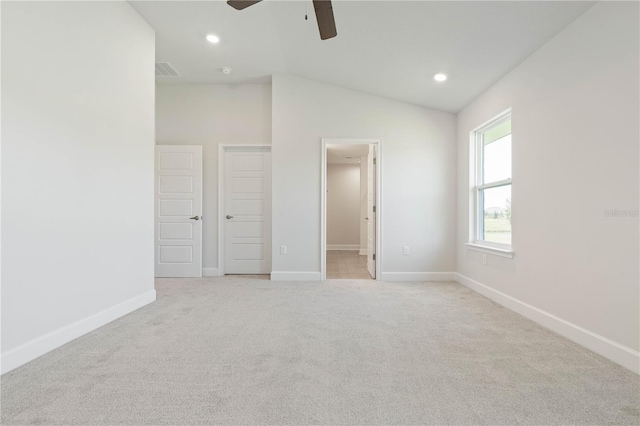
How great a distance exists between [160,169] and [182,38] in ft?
6.32

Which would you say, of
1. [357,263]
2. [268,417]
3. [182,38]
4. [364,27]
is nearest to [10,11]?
[182,38]

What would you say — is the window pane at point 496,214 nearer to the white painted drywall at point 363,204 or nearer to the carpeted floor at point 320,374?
the carpeted floor at point 320,374

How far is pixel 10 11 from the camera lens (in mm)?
1779

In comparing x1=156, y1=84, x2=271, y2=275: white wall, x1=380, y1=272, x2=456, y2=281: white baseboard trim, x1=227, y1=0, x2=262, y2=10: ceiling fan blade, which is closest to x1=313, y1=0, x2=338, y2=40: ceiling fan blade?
x1=227, y1=0, x2=262, y2=10: ceiling fan blade

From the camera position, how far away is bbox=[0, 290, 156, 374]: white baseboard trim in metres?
1.75

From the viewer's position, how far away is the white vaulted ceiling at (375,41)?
7.86 feet

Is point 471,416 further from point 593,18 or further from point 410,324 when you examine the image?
point 593,18

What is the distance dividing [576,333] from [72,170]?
3913 millimetres

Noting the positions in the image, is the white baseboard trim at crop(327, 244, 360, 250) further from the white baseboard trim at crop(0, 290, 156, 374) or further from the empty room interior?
the white baseboard trim at crop(0, 290, 156, 374)

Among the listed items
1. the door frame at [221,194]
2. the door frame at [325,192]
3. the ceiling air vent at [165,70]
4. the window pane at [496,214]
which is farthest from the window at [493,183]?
the ceiling air vent at [165,70]

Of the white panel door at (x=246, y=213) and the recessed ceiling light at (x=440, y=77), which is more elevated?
the recessed ceiling light at (x=440, y=77)

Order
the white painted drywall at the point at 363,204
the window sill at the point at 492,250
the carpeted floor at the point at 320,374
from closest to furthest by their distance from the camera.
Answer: the carpeted floor at the point at 320,374
the window sill at the point at 492,250
the white painted drywall at the point at 363,204

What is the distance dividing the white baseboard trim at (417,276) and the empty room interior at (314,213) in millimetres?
28

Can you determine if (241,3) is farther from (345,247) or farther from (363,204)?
(345,247)
